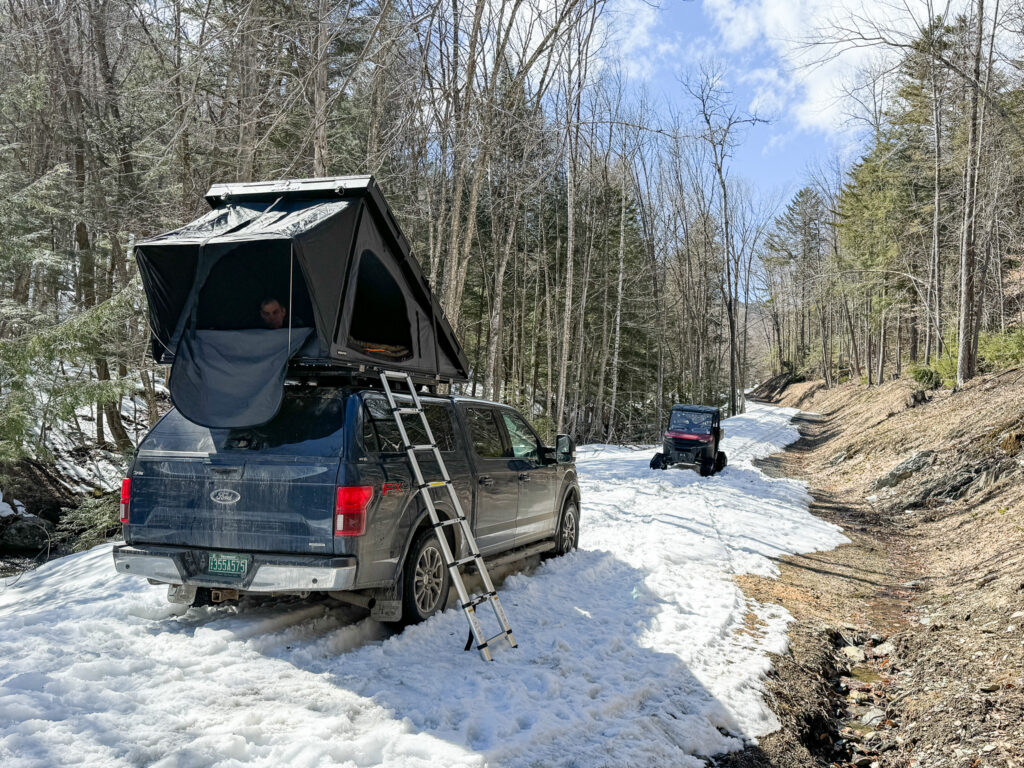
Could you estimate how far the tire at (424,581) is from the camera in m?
5.22

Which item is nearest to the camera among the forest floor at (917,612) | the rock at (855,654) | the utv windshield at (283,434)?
the forest floor at (917,612)

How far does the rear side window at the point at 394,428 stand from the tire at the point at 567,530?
8.66ft

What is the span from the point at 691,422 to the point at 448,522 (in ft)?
50.8

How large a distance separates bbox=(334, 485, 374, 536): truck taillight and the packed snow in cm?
91

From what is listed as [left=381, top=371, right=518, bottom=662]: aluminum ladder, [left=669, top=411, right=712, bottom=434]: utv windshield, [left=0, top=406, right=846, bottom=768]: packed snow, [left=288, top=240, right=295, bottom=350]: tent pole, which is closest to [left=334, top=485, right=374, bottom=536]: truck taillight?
[left=381, top=371, right=518, bottom=662]: aluminum ladder

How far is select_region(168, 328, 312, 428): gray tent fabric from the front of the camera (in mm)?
4793

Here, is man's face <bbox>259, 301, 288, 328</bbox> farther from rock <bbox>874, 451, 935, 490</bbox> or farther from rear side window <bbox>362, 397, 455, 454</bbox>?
rock <bbox>874, 451, 935, 490</bbox>

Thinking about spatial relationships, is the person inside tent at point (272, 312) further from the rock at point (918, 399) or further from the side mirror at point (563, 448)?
the rock at point (918, 399)

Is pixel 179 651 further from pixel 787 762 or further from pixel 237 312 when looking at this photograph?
pixel 787 762

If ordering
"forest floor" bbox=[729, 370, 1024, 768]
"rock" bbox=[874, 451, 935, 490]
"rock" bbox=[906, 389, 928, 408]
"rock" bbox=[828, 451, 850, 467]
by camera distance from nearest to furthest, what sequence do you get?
"forest floor" bbox=[729, 370, 1024, 768]
"rock" bbox=[874, 451, 935, 490]
"rock" bbox=[828, 451, 850, 467]
"rock" bbox=[906, 389, 928, 408]

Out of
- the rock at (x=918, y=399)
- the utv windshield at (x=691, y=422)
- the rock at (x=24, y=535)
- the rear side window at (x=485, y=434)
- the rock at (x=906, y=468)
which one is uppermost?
the rear side window at (x=485, y=434)

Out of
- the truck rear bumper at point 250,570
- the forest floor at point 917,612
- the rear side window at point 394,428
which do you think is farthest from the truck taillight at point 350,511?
the forest floor at point 917,612

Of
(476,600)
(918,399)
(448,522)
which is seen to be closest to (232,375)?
(448,522)

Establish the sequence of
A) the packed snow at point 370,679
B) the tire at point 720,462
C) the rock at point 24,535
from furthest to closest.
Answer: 1. the tire at point 720,462
2. the rock at point 24,535
3. the packed snow at point 370,679
